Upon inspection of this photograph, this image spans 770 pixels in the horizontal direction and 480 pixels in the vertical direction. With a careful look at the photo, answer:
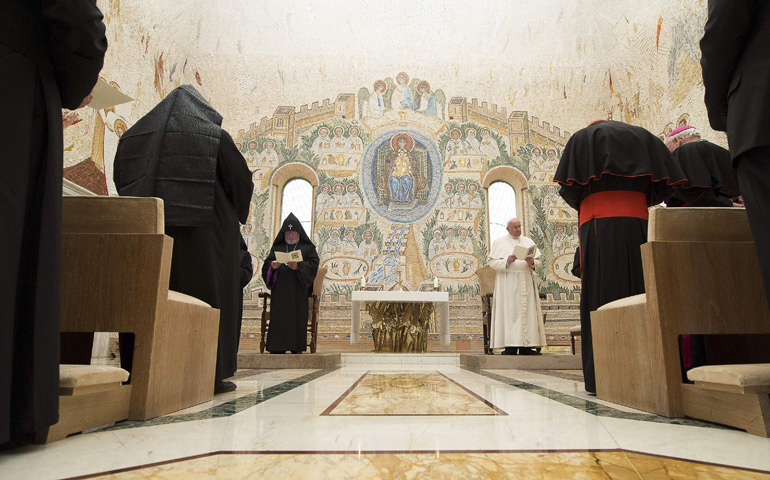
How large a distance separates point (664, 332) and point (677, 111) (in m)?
9.68

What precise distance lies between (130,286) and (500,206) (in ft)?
38.0

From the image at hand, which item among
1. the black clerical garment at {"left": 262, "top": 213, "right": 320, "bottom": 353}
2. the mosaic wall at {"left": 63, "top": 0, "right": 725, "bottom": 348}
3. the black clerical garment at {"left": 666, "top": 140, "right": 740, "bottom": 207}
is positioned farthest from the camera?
the mosaic wall at {"left": 63, "top": 0, "right": 725, "bottom": 348}

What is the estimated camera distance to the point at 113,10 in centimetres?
886

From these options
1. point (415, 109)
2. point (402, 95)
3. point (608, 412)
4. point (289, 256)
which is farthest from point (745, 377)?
point (402, 95)

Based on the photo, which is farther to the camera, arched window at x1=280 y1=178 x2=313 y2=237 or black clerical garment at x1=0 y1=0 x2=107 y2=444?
arched window at x1=280 y1=178 x2=313 y2=237

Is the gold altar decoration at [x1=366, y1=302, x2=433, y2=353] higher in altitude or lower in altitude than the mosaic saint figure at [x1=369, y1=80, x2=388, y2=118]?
lower

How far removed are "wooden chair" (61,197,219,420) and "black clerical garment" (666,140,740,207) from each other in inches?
149

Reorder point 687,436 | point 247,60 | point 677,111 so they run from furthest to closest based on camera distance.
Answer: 1. point 247,60
2. point 677,111
3. point 687,436

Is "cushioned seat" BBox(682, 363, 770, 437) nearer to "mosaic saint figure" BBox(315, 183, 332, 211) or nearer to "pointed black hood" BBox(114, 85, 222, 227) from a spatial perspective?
"pointed black hood" BBox(114, 85, 222, 227)

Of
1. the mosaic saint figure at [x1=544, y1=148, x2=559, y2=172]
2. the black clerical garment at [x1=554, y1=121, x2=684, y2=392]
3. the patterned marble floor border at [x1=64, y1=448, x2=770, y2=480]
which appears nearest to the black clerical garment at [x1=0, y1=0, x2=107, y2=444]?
the patterned marble floor border at [x1=64, y1=448, x2=770, y2=480]

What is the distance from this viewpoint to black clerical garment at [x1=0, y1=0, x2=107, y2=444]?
1.35 m

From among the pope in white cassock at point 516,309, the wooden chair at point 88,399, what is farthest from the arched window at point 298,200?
the wooden chair at point 88,399

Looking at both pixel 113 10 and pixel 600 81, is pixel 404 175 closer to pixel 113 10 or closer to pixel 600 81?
pixel 600 81

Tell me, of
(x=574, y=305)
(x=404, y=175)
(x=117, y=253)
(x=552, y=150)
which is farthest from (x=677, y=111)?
(x=117, y=253)
